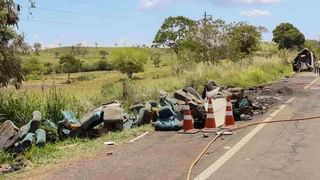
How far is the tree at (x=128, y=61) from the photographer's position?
291 ft

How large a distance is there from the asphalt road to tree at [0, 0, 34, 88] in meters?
6.53

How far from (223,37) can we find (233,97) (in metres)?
23.5

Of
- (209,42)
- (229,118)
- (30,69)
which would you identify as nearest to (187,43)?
(209,42)

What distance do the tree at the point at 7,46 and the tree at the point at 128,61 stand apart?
68.7 meters

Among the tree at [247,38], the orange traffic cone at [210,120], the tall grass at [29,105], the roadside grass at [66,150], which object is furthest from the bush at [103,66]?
the roadside grass at [66,150]

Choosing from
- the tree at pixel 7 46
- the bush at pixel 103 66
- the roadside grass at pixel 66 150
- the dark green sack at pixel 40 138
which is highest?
the tree at pixel 7 46

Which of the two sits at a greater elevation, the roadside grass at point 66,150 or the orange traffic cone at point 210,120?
the orange traffic cone at point 210,120

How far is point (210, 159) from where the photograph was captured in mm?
9414

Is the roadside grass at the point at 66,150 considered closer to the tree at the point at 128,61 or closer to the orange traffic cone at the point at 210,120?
the orange traffic cone at the point at 210,120

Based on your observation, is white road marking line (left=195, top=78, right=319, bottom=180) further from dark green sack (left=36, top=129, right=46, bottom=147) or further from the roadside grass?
dark green sack (left=36, top=129, right=46, bottom=147)

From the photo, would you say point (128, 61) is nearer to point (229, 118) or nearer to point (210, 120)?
point (229, 118)

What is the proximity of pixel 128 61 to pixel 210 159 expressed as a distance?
3183 inches

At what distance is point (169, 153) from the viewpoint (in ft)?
33.1

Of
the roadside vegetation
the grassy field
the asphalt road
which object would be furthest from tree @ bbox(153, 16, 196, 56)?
the asphalt road
